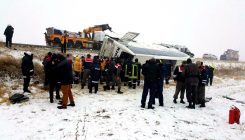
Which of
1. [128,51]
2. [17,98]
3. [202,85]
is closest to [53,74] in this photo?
[17,98]

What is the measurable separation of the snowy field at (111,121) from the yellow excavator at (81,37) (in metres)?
15.1

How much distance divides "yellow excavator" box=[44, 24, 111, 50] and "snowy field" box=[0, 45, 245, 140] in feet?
49.6

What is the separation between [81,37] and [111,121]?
20.4 meters

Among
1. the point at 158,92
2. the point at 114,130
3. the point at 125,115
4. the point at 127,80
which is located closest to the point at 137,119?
the point at 125,115

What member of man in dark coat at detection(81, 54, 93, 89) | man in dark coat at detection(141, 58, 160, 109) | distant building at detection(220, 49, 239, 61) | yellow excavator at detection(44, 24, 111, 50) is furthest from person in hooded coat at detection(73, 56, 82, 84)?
distant building at detection(220, 49, 239, 61)

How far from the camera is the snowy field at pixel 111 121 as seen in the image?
7.81 metres

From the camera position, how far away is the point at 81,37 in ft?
93.2

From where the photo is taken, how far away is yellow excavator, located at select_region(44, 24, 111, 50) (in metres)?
26.8

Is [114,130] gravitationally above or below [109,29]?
below

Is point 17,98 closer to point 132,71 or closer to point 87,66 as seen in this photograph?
point 87,66

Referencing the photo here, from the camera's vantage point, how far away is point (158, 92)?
1175 cm

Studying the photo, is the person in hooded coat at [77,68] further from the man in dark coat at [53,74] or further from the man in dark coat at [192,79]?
the man in dark coat at [192,79]

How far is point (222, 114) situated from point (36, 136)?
23.2 ft

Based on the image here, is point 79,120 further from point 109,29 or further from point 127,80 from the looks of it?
point 109,29
